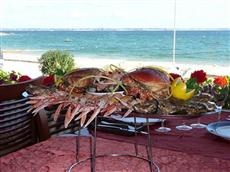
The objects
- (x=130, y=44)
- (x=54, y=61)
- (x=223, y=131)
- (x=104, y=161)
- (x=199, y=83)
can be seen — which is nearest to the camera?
(x=104, y=161)

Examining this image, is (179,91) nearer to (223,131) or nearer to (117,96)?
(117,96)

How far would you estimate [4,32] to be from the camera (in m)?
31.3

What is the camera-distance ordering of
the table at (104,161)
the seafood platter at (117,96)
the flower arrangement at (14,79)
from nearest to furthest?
the seafood platter at (117,96) → the table at (104,161) → the flower arrangement at (14,79)

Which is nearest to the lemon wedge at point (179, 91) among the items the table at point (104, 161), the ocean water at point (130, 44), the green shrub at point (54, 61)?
the table at point (104, 161)

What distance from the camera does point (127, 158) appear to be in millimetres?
918

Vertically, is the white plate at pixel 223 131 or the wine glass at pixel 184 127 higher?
the white plate at pixel 223 131

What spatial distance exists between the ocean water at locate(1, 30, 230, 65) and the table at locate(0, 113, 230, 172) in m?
17.8

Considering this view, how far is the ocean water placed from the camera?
20470mm

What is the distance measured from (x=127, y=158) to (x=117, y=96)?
1.25 ft

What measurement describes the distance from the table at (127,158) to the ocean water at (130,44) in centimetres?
1779

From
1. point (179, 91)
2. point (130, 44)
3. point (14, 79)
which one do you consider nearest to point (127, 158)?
point (179, 91)

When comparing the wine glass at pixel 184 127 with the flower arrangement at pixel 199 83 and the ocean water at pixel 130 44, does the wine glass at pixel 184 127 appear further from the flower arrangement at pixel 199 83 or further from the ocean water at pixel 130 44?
the ocean water at pixel 130 44

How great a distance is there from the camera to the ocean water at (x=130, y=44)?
2047 centimetres
